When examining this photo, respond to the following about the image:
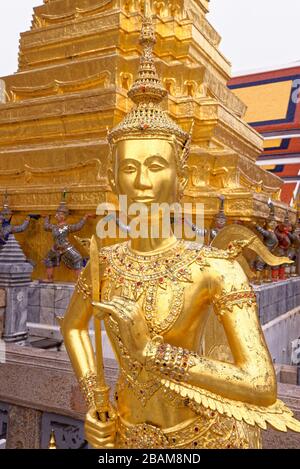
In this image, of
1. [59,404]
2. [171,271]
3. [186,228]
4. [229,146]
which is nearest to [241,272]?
[171,271]

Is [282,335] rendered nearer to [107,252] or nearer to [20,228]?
[20,228]

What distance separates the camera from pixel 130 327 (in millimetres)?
1782

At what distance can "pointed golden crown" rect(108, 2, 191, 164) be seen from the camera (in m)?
2.12

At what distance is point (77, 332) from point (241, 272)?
1.10 metres

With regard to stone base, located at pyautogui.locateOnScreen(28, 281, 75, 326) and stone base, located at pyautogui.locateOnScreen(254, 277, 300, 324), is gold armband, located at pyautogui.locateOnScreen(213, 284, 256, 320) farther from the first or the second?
stone base, located at pyautogui.locateOnScreen(254, 277, 300, 324)

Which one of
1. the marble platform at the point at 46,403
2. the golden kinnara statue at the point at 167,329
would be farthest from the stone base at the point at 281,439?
the golden kinnara statue at the point at 167,329

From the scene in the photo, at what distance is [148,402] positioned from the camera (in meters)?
2.04

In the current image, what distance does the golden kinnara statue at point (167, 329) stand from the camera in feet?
5.89

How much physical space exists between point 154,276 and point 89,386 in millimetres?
751

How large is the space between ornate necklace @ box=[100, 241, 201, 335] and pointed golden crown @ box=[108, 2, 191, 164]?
544 mm

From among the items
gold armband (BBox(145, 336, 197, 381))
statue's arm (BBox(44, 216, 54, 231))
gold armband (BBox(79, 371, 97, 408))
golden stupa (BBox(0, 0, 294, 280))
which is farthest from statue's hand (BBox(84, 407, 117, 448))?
golden stupa (BBox(0, 0, 294, 280))

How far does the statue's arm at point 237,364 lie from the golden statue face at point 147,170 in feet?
2.02

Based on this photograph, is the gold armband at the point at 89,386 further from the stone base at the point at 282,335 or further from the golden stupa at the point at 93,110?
the stone base at the point at 282,335

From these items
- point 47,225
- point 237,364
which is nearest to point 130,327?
point 237,364
